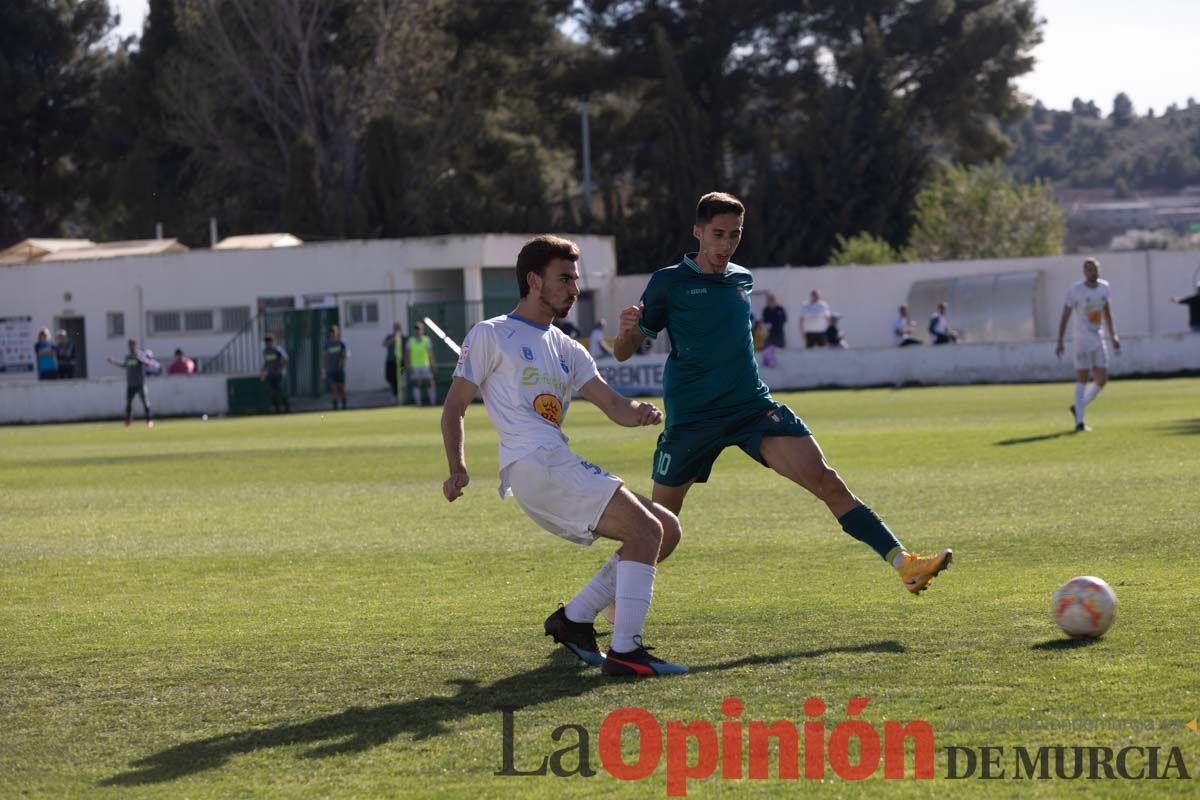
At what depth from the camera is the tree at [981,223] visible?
190ft

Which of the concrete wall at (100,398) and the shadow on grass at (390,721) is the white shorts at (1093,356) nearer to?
the shadow on grass at (390,721)

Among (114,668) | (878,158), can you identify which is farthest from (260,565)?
(878,158)

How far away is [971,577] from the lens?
29.3 feet

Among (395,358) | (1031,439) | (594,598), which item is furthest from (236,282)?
(594,598)

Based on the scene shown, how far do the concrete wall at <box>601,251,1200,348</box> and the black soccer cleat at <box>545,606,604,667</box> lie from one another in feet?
125

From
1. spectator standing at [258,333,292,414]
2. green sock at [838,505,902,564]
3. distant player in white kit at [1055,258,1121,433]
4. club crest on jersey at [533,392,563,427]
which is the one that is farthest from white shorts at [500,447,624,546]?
spectator standing at [258,333,292,414]

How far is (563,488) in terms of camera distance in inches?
264

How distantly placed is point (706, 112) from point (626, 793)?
193 ft

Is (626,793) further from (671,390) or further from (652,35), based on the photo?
(652,35)

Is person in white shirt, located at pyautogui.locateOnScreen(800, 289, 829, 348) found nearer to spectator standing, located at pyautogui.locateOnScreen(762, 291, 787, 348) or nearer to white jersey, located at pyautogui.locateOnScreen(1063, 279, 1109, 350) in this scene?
→ spectator standing, located at pyautogui.locateOnScreen(762, 291, 787, 348)

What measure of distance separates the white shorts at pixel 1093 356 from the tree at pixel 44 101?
190 ft

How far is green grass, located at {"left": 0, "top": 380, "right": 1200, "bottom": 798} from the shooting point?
5.43 meters

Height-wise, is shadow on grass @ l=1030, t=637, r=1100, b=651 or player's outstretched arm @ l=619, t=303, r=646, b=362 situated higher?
player's outstretched arm @ l=619, t=303, r=646, b=362

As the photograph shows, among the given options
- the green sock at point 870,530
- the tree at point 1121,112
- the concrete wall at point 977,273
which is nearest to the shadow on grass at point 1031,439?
the green sock at point 870,530
